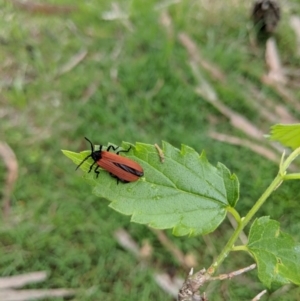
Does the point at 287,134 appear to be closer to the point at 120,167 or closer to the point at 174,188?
the point at 174,188

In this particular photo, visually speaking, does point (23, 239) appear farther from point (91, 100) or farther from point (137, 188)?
point (137, 188)

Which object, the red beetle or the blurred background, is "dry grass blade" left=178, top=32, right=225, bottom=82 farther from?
the red beetle

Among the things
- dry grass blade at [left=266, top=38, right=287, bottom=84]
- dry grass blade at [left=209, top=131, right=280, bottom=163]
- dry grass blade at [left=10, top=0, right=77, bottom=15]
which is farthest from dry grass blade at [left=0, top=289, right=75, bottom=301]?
dry grass blade at [left=10, top=0, right=77, bottom=15]

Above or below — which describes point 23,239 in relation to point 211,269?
below

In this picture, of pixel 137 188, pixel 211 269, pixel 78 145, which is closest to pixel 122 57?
pixel 78 145

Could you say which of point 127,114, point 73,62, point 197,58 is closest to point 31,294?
point 127,114
